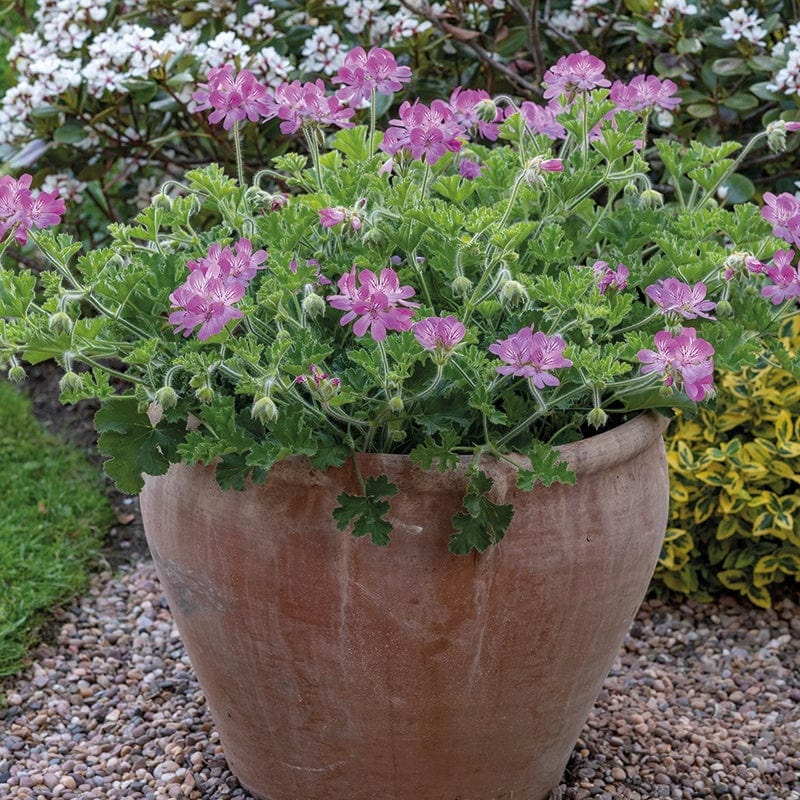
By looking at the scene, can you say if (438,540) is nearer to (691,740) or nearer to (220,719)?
(220,719)

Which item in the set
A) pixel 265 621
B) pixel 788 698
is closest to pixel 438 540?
pixel 265 621

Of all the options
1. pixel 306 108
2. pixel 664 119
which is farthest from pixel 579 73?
pixel 664 119

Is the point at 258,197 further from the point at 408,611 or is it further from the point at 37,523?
the point at 37,523

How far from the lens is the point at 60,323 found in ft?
4.97

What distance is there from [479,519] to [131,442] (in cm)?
52

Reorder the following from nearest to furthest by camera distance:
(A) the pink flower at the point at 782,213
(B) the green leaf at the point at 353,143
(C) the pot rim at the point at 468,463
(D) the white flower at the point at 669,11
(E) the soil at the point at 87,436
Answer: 1. (C) the pot rim at the point at 468,463
2. (A) the pink flower at the point at 782,213
3. (B) the green leaf at the point at 353,143
4. (D) the white flower at the point at 669,11
5. (E) the soil at the point at 87,436

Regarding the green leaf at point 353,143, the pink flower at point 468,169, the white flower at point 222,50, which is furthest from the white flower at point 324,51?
the green leaf at point 353,143

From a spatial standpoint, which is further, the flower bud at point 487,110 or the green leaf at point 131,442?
the flower bud at point 487,110

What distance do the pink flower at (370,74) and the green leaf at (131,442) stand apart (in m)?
0.61

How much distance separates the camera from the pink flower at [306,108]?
186 cm

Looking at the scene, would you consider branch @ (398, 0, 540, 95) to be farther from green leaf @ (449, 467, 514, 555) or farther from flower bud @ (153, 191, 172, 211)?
green leaf @ (449, 467, 514, 555)

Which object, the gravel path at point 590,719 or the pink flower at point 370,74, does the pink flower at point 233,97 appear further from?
the gravel path at point 590,719

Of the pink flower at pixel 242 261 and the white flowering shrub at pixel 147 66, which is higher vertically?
the pink flower at pixel 242 261

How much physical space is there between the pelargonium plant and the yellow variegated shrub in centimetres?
98
